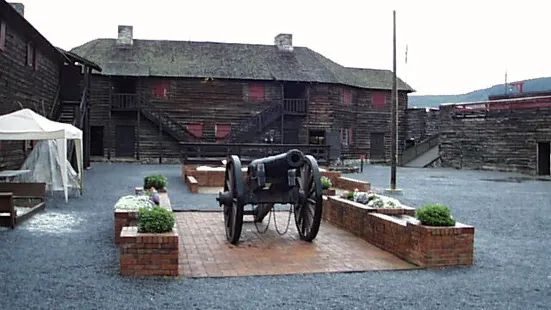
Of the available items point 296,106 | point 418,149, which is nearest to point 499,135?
point 418,149

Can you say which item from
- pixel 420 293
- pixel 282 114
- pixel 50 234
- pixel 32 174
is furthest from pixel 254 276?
pixel 282 114

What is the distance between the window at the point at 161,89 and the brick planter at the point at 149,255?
28346mm

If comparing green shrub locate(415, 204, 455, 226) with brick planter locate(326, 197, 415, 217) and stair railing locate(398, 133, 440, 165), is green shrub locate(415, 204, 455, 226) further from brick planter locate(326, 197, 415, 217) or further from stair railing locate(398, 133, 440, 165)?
stair railing locate(398, 133, 440, 165)

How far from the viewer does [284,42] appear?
125 ft

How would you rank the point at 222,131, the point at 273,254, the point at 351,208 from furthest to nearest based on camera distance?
the point at 222,131 < the point at 351,208 < the point at 273,254

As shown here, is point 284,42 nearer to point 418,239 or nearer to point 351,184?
point 351,184

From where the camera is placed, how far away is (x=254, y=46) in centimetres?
3766

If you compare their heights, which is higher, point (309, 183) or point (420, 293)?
point (309, 183)

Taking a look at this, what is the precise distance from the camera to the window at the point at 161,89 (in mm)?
33812

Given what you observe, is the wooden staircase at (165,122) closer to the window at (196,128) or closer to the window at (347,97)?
the window at (196,128)

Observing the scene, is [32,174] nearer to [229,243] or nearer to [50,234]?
[50,234]

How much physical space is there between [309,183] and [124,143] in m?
27.0

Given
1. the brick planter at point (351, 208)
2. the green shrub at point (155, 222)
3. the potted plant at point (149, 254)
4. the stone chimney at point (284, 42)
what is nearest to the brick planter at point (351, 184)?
the brick planter at point (351, 208)

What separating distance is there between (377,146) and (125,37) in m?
17.3
